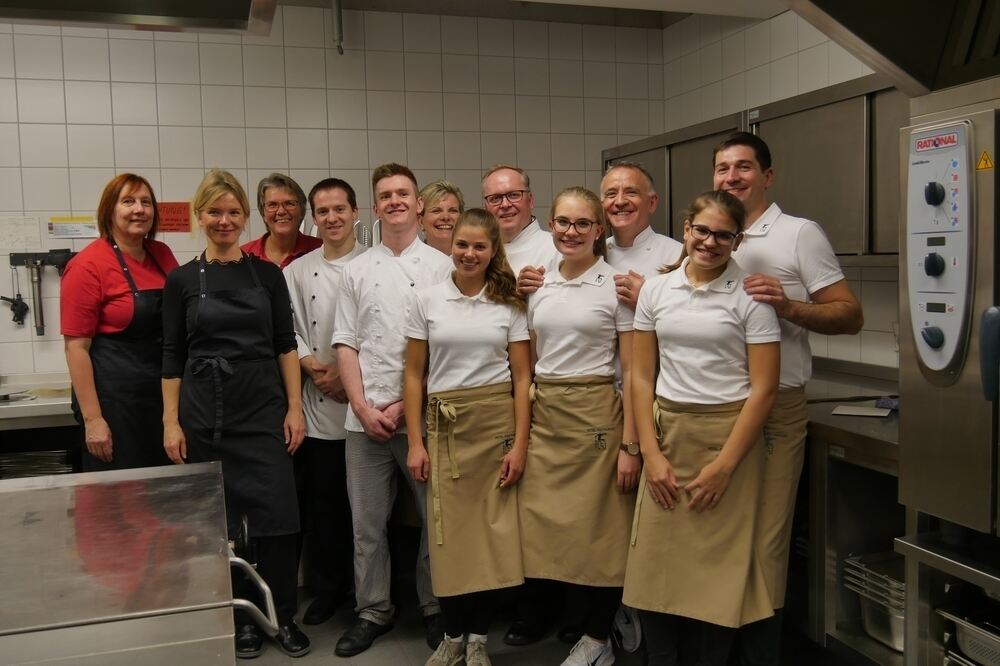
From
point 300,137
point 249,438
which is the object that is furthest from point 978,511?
point 300,137

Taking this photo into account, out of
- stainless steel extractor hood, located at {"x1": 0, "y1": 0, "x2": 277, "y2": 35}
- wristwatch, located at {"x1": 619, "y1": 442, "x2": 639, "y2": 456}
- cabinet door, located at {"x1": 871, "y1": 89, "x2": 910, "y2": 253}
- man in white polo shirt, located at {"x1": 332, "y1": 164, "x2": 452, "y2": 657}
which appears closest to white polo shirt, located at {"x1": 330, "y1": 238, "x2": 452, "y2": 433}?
man in white polo shirt, located at {"x1": 332, "y1": 164, "x2": 452, "y2": 657}

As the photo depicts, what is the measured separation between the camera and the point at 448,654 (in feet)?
8.16

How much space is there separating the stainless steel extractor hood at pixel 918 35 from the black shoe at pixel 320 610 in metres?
2.38

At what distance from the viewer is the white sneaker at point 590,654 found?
8.00ft

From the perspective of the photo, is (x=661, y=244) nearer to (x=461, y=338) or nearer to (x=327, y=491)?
(x=461, y=338)

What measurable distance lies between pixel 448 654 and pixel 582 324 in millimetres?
1057

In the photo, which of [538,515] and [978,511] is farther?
[538,515]

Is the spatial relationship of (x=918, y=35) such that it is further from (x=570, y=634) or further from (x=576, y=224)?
(x=570, y=634)

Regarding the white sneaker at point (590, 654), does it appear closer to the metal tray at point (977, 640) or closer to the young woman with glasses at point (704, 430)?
the young woman with glasses at point (704, 430)

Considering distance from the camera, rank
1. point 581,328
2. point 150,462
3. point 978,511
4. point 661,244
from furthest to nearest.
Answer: point 150,462
point 661,244
point 581,328
point 978,511

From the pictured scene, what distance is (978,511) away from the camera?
62.0 inches

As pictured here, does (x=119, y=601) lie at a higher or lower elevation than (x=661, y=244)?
lower

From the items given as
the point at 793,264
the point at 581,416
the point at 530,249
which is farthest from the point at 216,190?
the point at 793,264

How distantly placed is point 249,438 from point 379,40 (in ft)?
7.26
